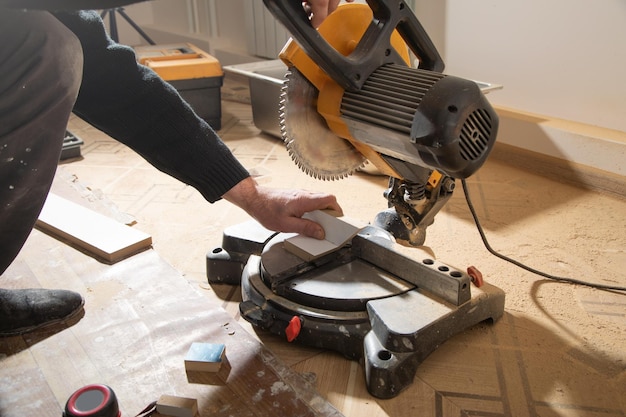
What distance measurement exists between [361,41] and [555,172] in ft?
3.80

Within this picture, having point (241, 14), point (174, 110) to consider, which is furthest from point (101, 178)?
point (241, 14)

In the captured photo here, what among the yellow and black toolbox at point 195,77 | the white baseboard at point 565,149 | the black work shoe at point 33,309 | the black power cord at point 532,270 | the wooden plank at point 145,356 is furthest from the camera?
the yellow and black toolbox at point 195,77

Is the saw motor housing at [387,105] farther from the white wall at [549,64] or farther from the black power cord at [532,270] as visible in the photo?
the white wall at [549,64]

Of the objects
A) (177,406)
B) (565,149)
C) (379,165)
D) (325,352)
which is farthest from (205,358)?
(565,149)

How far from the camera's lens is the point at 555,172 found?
1.89 meters

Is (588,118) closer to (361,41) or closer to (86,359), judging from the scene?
(361,41)

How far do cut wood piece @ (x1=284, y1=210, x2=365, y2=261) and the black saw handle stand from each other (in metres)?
0.31

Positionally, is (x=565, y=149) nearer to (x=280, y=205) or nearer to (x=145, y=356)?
(x=280, y=205)

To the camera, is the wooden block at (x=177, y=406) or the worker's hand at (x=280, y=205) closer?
the wooden block at (x=177, y=406)

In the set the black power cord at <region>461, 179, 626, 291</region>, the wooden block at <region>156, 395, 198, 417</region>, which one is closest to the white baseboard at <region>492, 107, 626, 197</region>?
the black power cord at <region>461, 179, 626, 291</region>

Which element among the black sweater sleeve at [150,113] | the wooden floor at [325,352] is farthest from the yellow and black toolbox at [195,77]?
the black sweater sleeve at [150,113]

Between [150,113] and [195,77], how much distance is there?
4.01 feet

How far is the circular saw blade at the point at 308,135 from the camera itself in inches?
40.4

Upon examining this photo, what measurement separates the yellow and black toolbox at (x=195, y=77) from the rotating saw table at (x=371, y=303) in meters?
1.37
